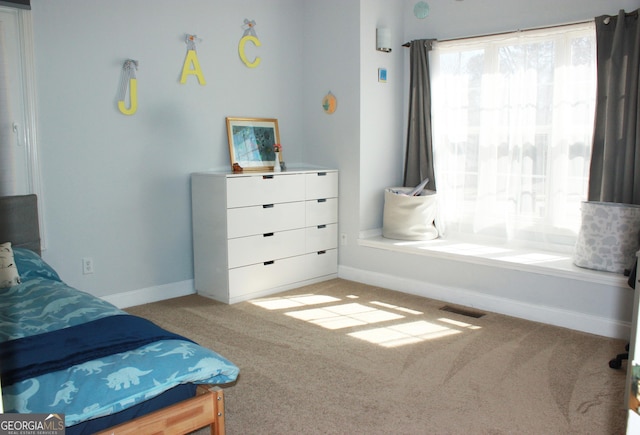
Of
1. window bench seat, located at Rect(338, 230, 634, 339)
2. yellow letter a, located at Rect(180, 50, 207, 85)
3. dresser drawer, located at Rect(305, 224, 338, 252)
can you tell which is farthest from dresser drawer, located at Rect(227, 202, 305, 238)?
yellow letter a, located at Rect(180, 50, 207, 85)

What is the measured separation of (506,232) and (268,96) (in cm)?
230

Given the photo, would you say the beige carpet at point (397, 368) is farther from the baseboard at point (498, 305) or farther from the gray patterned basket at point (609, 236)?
the gray patterned basket at point (609, 236)

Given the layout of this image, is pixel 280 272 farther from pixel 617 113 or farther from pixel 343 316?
pixel 617 113

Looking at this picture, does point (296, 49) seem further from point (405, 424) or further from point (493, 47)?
point (405, 424)

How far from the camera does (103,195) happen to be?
381 cm

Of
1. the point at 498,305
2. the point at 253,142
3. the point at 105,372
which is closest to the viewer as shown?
the point at 105,372

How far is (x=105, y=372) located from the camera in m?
1.90

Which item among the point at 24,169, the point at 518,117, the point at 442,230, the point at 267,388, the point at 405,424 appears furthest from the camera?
the point at 442,230

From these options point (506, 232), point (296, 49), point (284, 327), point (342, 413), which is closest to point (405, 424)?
point (342, 413)

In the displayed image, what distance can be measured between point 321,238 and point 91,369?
9.58 ft

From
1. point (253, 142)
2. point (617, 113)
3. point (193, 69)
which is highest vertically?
point (193, 69)

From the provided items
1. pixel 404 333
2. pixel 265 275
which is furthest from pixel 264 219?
pixel 404 333

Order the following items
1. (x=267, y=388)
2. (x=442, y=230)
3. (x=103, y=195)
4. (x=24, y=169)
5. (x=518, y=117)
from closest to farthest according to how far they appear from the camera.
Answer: (x=267, y=388), (x=24, y=169), (x=103, y=195), (x=518, y=117), (x=442, y=230)

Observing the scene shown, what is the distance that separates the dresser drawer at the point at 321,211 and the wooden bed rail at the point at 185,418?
2.58 metres
